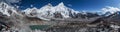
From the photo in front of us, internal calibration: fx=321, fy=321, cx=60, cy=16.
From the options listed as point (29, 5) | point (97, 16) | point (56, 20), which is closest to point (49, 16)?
point (56, 20)

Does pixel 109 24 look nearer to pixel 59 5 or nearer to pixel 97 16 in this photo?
pixel 97 16

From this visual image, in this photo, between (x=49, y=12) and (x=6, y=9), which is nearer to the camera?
(x=6, y=9)

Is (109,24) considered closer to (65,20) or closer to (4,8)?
(65,20)

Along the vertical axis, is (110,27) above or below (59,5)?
below

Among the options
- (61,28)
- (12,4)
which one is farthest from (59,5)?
(12,4)

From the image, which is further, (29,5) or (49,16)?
(49,16)

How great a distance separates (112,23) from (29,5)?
3.32 metres

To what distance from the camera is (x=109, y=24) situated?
1243 centimetres

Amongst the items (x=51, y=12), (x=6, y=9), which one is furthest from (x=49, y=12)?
(x=6, y=9)

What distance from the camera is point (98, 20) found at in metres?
12.4

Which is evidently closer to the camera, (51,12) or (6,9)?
(6,9)

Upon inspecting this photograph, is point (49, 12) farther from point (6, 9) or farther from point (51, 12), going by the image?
point (6, 9)

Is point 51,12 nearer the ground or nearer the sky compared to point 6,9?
nearer the ground

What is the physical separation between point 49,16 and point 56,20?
13.8 inches
